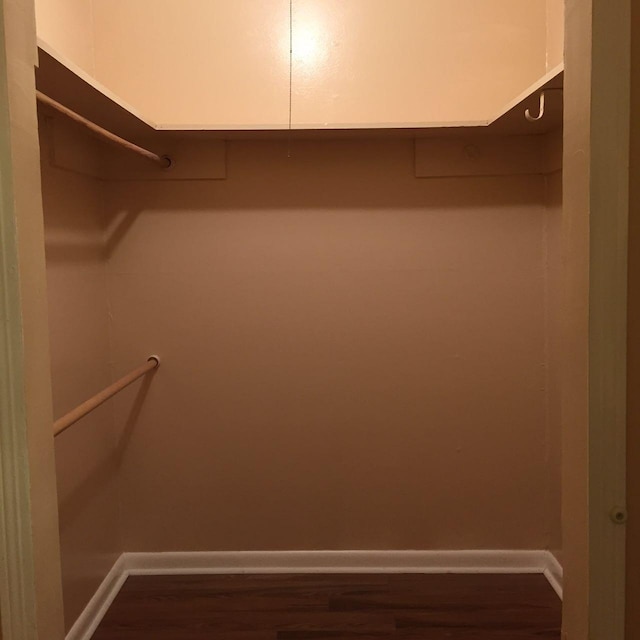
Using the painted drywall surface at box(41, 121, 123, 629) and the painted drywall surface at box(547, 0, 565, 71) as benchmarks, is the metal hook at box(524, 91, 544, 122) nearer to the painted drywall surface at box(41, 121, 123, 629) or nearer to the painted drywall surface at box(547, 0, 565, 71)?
the painted drywall surface at box(547, 0, 565, 71)

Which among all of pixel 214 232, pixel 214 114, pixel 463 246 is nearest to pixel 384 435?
pixel 463 246

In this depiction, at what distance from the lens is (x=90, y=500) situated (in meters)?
2.32

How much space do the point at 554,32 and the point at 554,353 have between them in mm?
1227

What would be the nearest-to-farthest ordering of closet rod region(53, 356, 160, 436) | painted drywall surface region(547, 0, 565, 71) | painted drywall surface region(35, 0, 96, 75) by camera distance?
closet rod region(53, 356, 160, 436)
painted drywall surface region(35, 0, 96, 75)
painted drywall surface region(547, 0, 565, 71)

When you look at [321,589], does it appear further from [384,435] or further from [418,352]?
[418,352]

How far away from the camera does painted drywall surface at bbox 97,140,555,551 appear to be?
2531 mm

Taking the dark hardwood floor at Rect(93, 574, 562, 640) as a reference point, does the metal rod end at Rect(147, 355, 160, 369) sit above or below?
above

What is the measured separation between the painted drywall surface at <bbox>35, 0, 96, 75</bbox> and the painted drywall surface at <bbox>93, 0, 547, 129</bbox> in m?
0.05

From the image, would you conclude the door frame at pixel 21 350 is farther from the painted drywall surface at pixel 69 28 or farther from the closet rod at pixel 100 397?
the painted drywall surface at pixel 69 28

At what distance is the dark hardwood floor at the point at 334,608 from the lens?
221cm

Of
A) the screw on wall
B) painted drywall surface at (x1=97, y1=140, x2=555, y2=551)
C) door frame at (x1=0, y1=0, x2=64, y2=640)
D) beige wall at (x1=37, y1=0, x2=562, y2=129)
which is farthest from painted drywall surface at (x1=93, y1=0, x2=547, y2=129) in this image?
the screw on wall

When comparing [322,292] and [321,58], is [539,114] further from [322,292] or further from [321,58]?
[322,292]

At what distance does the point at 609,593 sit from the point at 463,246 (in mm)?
1798

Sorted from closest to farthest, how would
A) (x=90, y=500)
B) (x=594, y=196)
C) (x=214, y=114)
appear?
(x=594, y=196) → (x=90, y=500) → (x=214, y=114)
